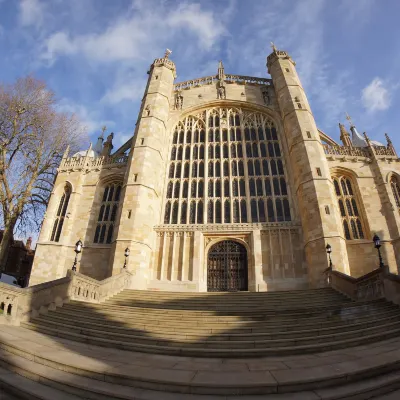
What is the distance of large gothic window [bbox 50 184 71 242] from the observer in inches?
682

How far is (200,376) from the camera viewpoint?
12.2ft

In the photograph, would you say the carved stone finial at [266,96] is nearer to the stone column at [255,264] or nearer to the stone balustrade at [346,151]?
the stone balustrade at [346,151]

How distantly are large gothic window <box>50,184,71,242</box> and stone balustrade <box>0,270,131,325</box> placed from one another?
8.08 metres

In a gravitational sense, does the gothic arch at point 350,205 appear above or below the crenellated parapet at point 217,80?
below

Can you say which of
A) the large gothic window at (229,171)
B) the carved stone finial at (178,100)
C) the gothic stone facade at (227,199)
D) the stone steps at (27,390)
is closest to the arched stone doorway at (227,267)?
the gothic stone facade at (227,199)

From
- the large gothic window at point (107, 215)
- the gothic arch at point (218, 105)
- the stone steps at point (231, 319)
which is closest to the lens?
the stone steps at point (231, 319)

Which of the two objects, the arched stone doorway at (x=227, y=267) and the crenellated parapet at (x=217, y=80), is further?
the crenellated parapet at (x=217, y=80)

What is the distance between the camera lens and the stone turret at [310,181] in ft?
42.8

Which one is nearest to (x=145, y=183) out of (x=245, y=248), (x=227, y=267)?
(x=227, y=267)

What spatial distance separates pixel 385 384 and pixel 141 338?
187 inches

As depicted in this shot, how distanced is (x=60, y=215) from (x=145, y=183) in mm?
7244

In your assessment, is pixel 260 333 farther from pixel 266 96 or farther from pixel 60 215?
pixel 266 96

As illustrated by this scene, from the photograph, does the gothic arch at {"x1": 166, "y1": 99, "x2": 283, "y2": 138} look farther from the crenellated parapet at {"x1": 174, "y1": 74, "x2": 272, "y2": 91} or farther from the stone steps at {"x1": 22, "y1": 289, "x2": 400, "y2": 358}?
the stone steps at {"x1": 22, "y1": 289, "x2": 400, "y2": 358}

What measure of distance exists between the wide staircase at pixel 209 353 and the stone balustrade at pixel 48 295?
523mm
